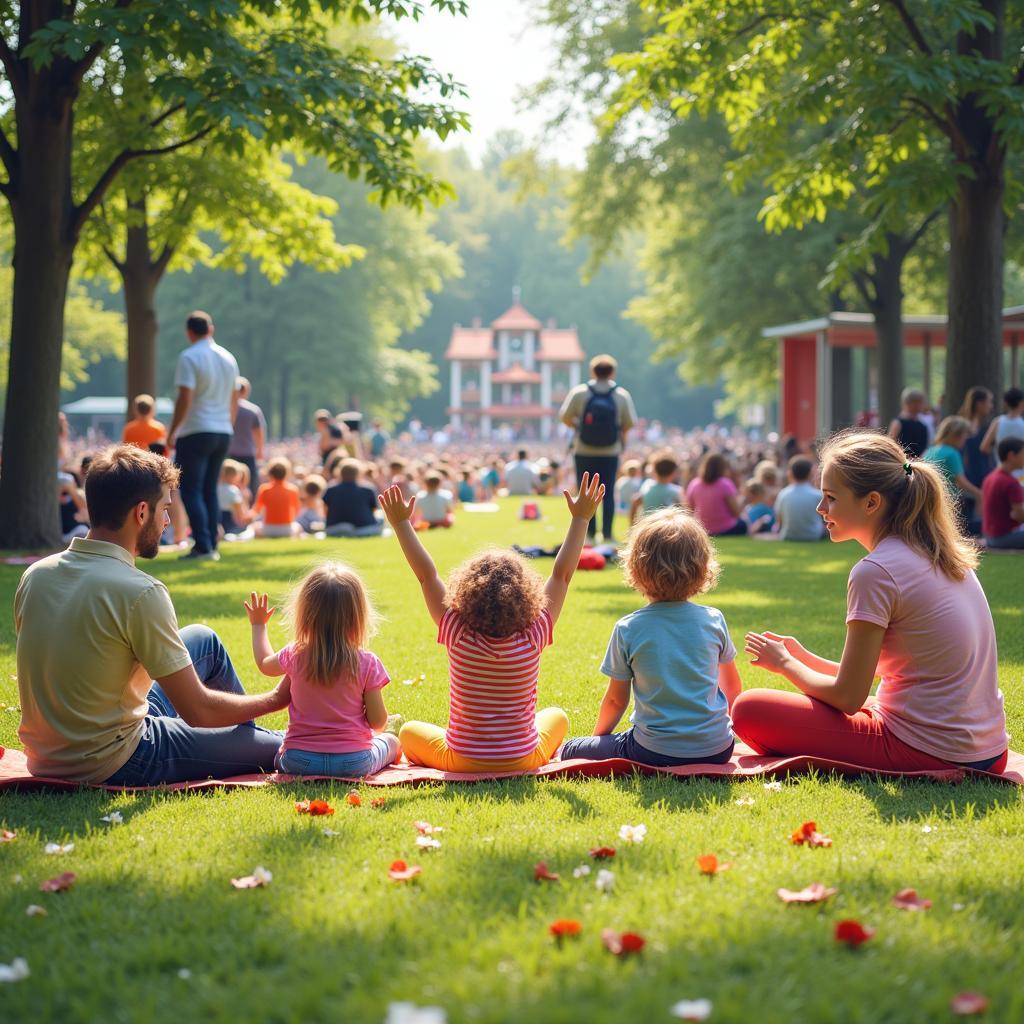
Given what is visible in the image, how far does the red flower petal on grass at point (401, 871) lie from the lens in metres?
3.64

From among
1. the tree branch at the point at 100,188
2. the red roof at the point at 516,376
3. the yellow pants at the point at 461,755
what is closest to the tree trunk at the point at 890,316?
the tree branch at the point at 100,188

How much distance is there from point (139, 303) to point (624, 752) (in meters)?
16.2

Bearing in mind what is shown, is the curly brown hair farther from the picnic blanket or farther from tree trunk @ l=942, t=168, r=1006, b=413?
tree trunk @ l=942, t=168, r=1006, b=413

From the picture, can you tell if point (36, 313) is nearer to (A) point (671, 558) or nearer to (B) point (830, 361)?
(A) point (671, 558)

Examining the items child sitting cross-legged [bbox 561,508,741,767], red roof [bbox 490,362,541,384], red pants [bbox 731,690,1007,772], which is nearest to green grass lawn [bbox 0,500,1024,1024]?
red pants [bbox 731,690,1007,772]

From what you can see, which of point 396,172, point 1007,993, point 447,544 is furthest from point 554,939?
point 447,544

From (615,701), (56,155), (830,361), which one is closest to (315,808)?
(615,701)

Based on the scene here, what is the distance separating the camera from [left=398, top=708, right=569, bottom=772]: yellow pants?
512 cm

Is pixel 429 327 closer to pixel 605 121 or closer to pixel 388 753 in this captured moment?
pixel 605 121

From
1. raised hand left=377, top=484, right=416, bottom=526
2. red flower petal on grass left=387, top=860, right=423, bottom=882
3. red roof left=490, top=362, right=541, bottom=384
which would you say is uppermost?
red roof left=490, top=362, right=541, bottom=384

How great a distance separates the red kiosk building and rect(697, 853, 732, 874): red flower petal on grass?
1016 inches

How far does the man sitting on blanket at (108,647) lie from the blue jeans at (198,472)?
28.3 ft

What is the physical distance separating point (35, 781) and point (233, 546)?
1182 centimetres

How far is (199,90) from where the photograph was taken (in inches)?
482
